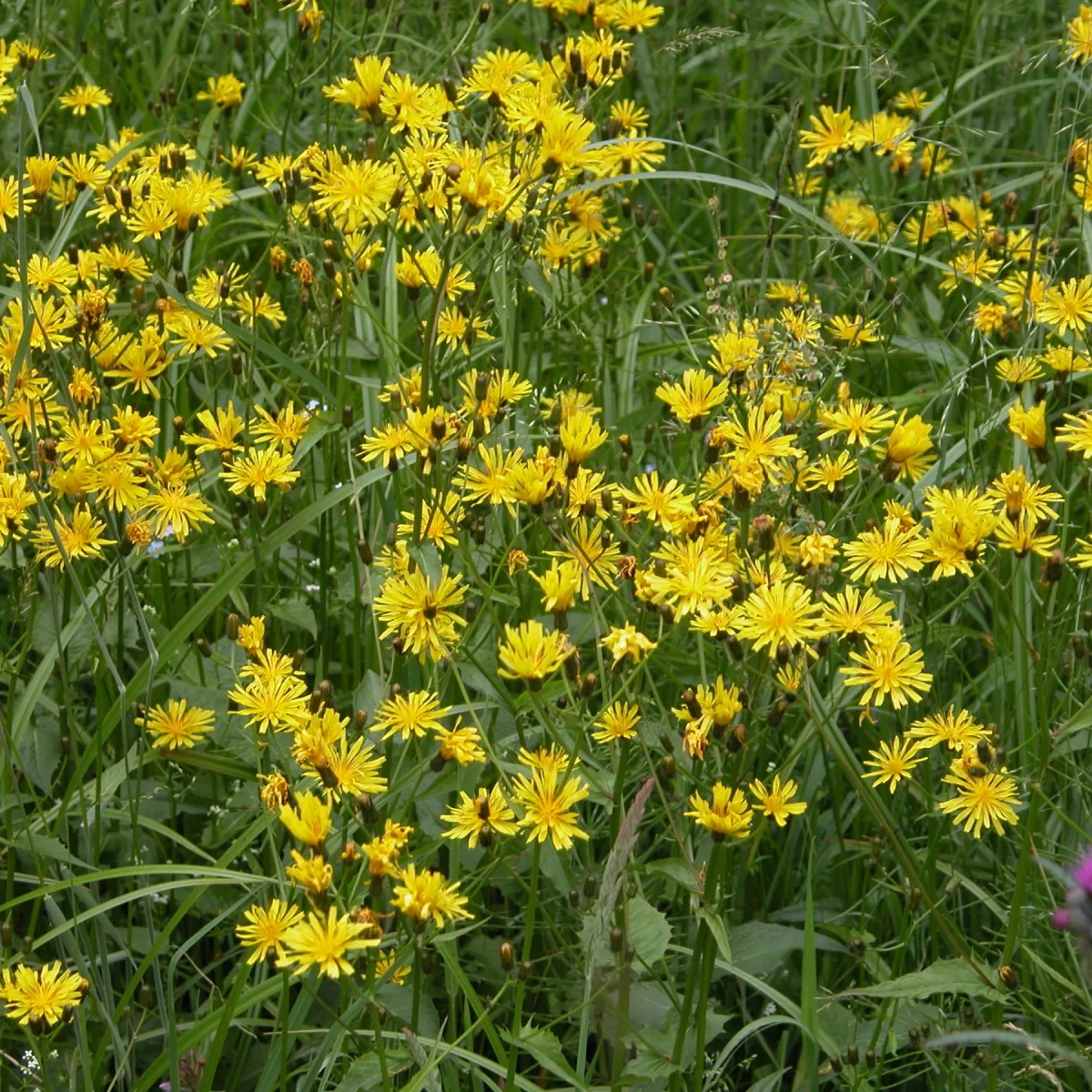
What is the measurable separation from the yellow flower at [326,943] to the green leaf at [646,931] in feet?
1.60

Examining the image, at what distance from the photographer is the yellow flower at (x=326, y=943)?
1.77 metres

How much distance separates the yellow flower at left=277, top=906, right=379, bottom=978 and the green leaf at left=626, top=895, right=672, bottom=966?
0.49 metres

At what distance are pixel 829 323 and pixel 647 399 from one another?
0.68 metres

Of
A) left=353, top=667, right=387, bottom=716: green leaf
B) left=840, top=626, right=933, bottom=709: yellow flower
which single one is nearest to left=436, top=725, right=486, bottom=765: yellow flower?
left=353, top=667, right=387, bottom=716: green leaf

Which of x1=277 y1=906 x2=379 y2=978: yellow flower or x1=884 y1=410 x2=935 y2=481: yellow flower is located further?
x1=884 y1=410 x2=935 y2=481: yellow flower

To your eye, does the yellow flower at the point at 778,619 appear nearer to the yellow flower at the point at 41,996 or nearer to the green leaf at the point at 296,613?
the green leaf at the point at 296,613

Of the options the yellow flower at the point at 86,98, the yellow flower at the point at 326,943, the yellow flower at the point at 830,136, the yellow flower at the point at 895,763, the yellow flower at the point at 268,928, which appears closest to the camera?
the yellow flower at the point at 326,943

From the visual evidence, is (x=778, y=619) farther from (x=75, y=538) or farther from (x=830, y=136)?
(x=830, y=136)

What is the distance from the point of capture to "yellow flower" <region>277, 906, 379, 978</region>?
1771 millimetres

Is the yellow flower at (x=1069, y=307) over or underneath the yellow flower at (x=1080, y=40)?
underneath

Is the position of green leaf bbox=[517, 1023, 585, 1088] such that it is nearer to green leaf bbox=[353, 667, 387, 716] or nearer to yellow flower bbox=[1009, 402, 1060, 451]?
green leaf bbox=[353, 667, 387, 716]

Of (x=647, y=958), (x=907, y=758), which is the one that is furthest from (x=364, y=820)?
(x=907, y=758)

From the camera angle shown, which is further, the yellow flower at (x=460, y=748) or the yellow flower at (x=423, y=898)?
the yellow flower at (x=460, y=748)

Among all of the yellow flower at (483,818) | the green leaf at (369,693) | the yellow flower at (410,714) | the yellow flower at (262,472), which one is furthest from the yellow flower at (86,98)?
the yellow flower at (483,818)
